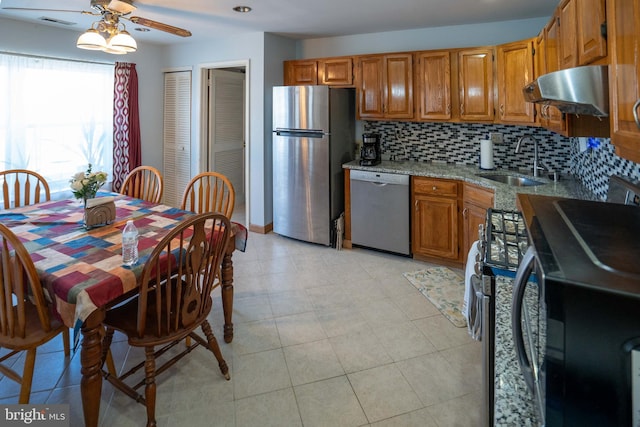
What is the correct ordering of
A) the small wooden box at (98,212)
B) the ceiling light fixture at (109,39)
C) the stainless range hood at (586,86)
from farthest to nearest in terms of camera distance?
the ceiling light fixture at (109,39) < the small wooden box at (98,212) < the stainless range hood at (586,86)

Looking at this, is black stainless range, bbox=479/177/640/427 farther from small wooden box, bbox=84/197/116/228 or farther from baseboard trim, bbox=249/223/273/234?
baseboard trim, bbox=249/223/273/234

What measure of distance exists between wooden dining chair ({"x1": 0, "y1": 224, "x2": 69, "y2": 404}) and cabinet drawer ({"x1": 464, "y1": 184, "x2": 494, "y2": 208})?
2.99m

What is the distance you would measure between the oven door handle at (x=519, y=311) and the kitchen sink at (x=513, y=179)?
273 cm

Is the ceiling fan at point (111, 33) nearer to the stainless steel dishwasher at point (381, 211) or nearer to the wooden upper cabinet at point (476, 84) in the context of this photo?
the stainless steel dishwasher at point (381, 211)

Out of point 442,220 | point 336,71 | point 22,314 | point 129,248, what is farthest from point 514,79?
point 22,314

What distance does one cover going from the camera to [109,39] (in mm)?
2408

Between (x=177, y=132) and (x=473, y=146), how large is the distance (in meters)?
3.87

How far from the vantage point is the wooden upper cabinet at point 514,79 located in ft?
9.73

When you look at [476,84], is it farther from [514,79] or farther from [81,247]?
[81,247]

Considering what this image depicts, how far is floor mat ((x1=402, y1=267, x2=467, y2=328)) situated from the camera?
2668mm

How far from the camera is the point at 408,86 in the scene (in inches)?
147

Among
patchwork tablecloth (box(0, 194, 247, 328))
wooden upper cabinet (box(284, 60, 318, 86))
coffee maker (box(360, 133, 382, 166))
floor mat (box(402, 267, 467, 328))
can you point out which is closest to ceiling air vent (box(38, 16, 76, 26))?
patchwork tablecloth (box(0, 194, 247, 328))

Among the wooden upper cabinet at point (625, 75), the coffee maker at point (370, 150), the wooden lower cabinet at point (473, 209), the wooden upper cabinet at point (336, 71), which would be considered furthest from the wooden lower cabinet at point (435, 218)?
the wooden upper cabinet at point (625, 75)

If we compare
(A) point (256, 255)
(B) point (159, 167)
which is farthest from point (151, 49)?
(A) point (256, 255)
